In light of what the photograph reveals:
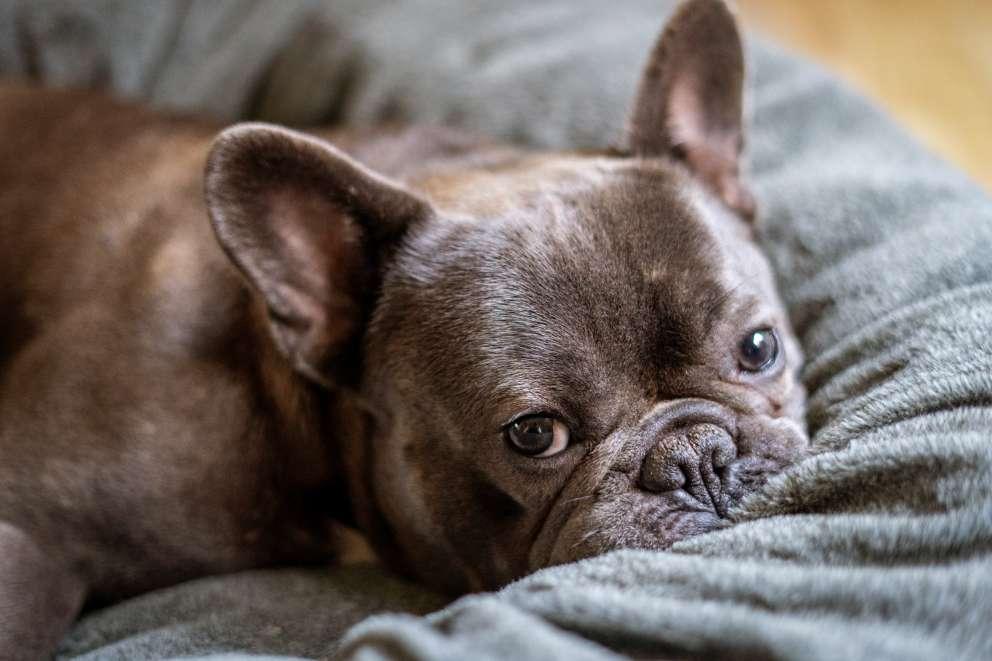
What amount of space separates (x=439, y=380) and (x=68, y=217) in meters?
1.15

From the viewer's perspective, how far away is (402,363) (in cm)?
179

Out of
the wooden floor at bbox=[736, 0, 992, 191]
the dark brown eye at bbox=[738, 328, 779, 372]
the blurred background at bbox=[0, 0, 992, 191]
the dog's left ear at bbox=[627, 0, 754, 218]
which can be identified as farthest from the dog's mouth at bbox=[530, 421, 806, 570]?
the wooden floor at bbox=[736, 0, 992, 191]

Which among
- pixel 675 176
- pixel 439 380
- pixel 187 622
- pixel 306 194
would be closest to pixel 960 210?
pixel 675 176

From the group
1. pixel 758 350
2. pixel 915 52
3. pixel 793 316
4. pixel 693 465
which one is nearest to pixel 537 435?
pixel 693 465

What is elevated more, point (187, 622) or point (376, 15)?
point (376, 15)

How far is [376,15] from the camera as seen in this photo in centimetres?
307

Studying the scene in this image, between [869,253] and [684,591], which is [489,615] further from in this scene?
[869,253]

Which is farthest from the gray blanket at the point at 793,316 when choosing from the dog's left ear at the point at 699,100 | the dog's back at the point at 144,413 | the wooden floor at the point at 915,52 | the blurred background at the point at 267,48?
the wooden floor at the point at 915,52

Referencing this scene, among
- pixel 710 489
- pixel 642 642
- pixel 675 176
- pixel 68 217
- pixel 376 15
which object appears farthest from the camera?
pixel 376 15

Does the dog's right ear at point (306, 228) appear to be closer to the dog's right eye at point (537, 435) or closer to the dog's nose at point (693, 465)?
the dog's right eye at point (537, 435)

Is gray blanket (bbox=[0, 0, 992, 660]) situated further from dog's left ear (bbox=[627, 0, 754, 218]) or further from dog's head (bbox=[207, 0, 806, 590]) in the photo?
dog's left ear (bbox=[627, 0, 754, 218])

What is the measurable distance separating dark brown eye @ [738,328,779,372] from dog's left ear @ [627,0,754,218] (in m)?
0.39

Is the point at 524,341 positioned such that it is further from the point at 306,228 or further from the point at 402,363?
the point at 306,228

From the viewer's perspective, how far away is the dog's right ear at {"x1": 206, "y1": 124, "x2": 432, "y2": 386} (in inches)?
68.5
